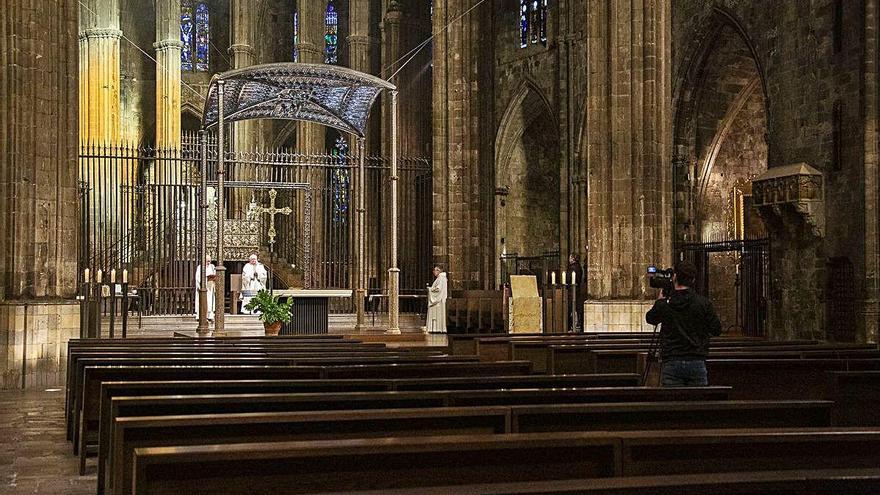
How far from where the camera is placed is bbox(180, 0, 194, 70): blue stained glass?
40406 millimetres

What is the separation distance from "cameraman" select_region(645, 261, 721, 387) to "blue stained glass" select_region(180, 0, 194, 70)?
35.6 m

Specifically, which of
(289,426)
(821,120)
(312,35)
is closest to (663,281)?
(289,426)

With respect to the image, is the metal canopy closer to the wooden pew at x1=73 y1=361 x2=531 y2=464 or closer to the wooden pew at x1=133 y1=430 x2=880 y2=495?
the wooden pew at x1=73 y1=361 x2=531 y2=464

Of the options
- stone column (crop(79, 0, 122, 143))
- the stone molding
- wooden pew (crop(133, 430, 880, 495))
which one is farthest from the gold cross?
wooden pew (crop(133, 430, 880, 495))

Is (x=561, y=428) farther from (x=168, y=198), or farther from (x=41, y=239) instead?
(x=168, y=198)

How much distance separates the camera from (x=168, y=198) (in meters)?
28.2

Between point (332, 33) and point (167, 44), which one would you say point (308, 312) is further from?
point (332, 33)

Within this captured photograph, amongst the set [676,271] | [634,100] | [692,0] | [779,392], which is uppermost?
A: [692,0]

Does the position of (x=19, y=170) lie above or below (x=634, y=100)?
below

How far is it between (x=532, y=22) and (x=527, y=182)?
508cm

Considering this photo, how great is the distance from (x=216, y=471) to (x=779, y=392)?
248 inches

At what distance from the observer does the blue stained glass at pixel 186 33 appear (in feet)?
133

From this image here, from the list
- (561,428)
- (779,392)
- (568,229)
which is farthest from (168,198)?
(561,428)

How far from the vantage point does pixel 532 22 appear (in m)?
31.1
